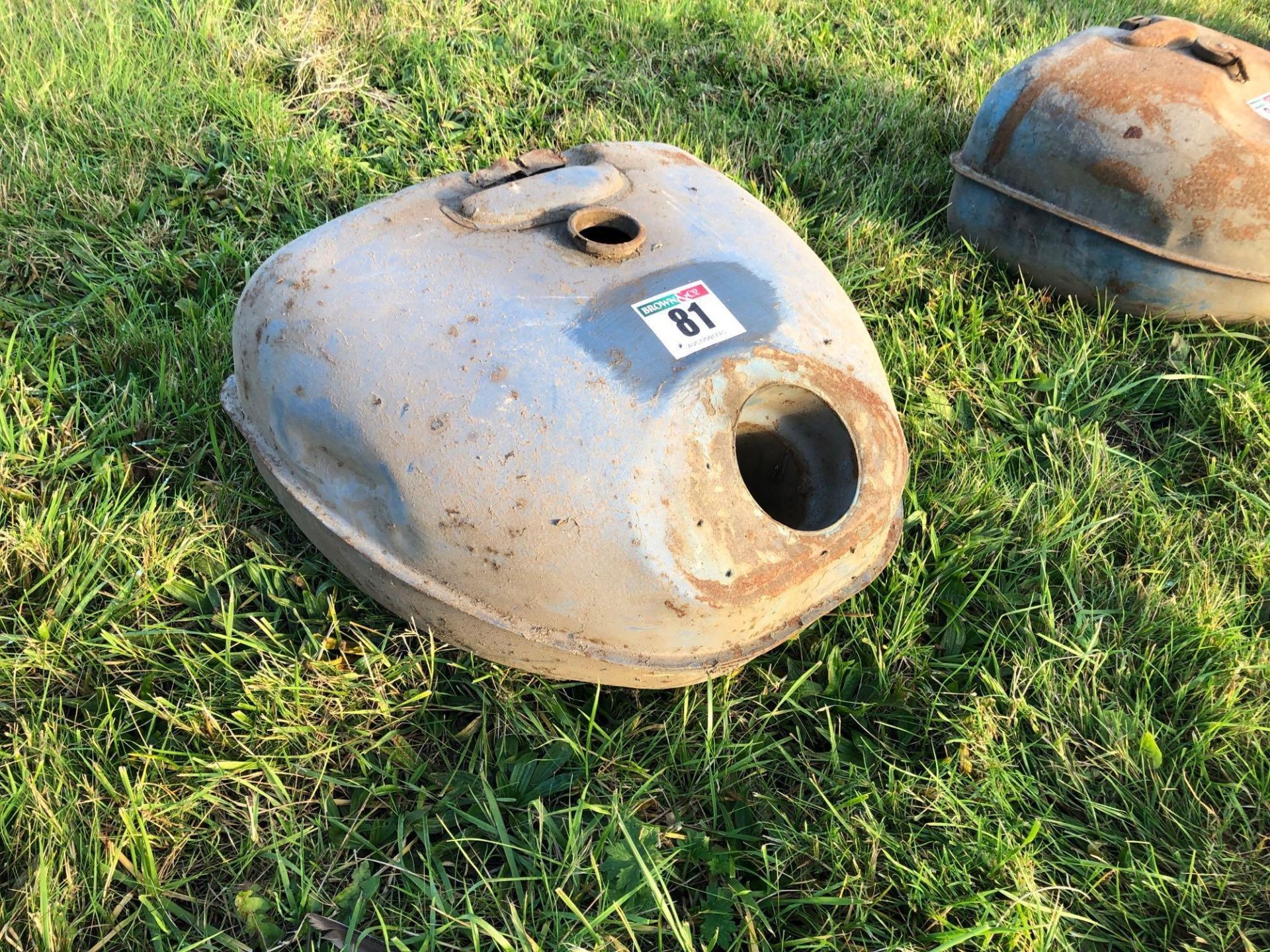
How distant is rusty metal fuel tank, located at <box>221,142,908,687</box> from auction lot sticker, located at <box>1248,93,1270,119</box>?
5.02 feet

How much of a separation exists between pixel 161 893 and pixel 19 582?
73 cm

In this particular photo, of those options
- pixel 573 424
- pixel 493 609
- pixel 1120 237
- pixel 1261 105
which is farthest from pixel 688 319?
pixel 1261 105

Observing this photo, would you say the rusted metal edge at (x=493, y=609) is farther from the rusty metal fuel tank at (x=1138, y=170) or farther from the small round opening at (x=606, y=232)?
the rusty metal fuel tank at (x=1138, y=170)

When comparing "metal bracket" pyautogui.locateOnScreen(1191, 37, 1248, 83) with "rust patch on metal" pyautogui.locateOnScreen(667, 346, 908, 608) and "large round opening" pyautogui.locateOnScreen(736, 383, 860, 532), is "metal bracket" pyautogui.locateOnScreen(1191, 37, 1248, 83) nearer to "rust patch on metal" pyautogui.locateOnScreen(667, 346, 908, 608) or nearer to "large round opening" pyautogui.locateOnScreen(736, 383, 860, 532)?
"rust patch on metal" pyautogui.locateOnScreen(667, 346, 908, 608)

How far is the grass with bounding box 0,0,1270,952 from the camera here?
1.48 m

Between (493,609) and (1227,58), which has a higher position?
(1227,58)

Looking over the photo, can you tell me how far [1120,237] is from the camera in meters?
2.42

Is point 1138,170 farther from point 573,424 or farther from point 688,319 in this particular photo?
point 573,424

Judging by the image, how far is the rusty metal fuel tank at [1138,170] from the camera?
7.59 feet

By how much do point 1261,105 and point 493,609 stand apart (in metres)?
2.47

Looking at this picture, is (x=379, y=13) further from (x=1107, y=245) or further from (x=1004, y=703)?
(x=1004, y=703)

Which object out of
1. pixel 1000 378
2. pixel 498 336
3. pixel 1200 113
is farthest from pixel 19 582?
pixel 1200 113

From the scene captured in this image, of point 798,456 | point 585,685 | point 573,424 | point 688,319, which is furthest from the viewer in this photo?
point 585,685

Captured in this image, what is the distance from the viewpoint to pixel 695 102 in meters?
3.25
